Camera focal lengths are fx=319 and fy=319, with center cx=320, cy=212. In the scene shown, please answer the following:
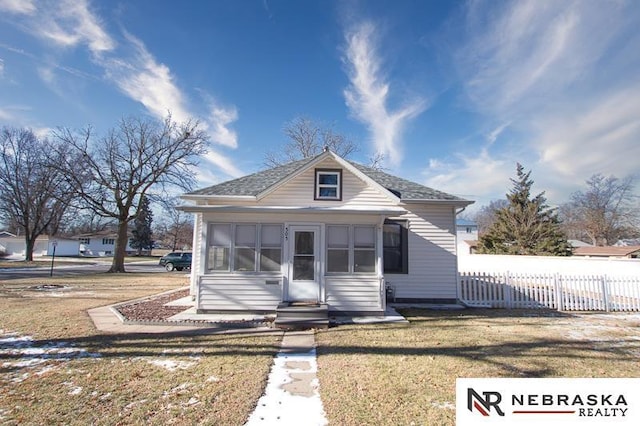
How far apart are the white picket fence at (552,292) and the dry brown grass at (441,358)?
156 cm

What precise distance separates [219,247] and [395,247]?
5.88 metres

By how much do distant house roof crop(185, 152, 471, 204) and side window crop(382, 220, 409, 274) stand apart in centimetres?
102

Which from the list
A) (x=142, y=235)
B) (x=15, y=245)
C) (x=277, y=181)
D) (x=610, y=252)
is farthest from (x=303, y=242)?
(x=15, y=245)

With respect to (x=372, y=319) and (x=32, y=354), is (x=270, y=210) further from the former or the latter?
(x=32, y=354)

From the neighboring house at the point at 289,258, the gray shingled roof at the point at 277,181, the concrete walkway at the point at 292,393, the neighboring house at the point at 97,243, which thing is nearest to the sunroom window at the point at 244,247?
the neighboring house at the point at 289,258

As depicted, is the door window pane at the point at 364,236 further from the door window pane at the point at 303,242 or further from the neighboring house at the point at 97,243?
the neighboring house at the point at 97,243

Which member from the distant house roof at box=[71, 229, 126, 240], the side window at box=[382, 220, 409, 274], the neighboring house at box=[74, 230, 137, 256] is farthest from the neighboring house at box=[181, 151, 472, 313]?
the distant house roof at box=[71, 229, 126, 240]

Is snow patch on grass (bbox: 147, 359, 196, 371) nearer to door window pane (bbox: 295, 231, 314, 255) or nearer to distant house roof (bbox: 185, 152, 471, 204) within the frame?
door window pane (bbox: 295, 231, 314, 255)

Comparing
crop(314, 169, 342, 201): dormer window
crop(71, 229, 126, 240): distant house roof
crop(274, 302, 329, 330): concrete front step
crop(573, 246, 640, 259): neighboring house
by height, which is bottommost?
crop(274, 302, 329, 330): concrete front step

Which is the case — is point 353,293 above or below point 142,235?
below

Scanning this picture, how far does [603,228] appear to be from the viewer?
130 feet

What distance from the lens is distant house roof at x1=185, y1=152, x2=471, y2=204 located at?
422 inches

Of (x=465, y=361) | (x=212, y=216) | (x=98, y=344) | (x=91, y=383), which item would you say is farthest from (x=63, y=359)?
(x=465, y=361)

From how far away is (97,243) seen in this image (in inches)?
2334
